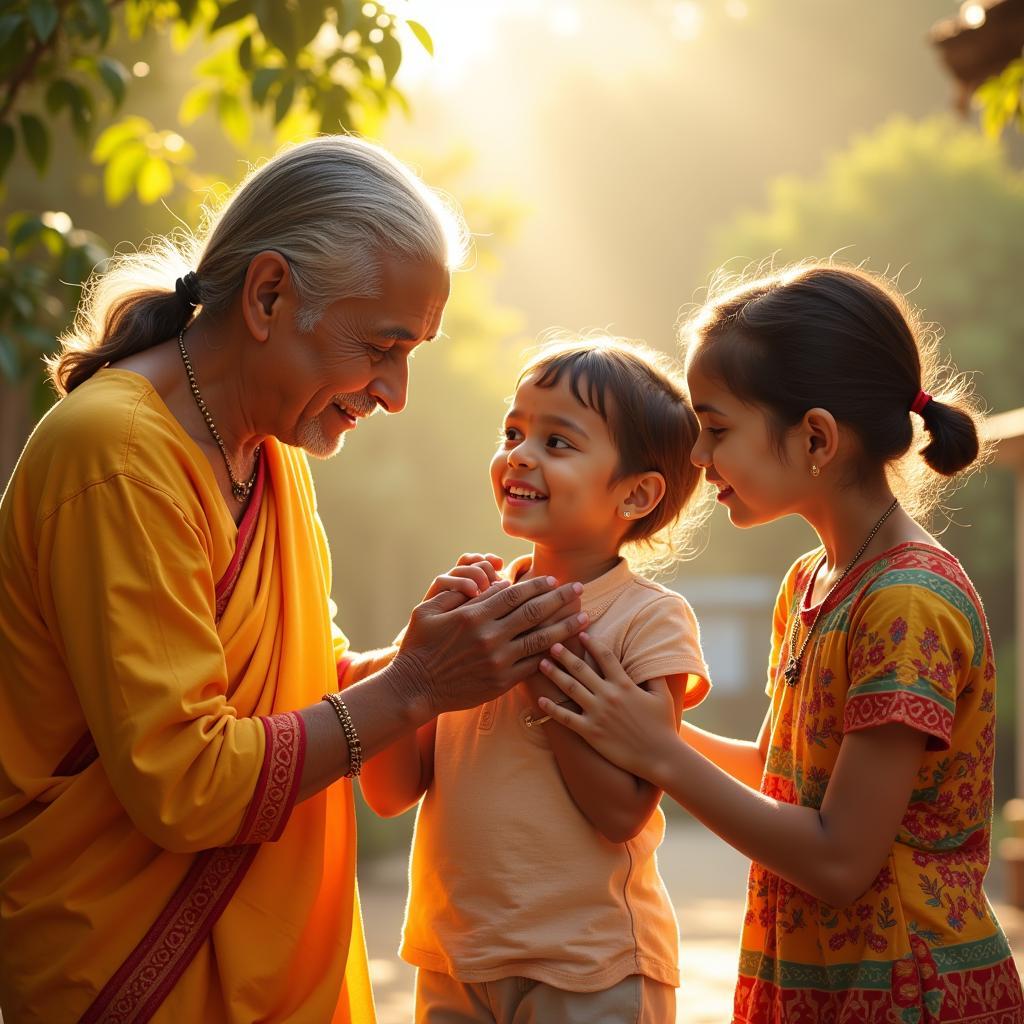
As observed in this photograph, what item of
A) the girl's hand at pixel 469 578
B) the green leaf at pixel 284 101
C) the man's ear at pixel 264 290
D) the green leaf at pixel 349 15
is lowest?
the girl's hand at pixel 469 578

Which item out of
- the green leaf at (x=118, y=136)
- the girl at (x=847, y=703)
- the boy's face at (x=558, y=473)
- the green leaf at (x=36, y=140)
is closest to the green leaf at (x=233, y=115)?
the green leaf at (x=118, y=136)

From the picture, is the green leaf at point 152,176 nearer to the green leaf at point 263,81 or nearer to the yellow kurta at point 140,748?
the green leaf at point 263,81

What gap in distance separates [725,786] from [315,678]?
0.84 meters

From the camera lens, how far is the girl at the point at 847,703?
2303 mm

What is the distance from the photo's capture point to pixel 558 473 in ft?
8.69

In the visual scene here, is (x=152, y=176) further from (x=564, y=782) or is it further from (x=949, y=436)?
(x=949, y=436)

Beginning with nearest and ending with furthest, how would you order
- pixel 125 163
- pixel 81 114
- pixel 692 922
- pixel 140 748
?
pixel 140 748 < pixel 81 114 < pixel 125 163 < pixel 692 922

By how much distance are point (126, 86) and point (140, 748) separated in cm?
264

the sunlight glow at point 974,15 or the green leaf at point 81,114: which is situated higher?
the sunlight glow at point 974,15

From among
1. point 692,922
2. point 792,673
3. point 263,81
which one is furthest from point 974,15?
point 692,922

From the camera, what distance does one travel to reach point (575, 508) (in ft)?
8.77

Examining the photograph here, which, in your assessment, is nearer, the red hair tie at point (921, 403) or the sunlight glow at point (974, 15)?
the red hair tie at point (921, 403)

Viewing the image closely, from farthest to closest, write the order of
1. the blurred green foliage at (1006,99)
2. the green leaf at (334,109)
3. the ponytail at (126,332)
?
the blurred green foliage at (1006,99) < the green leaf at (334,109) < the ponytail at (126,332)

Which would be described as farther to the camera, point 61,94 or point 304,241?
point 61,94
